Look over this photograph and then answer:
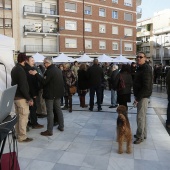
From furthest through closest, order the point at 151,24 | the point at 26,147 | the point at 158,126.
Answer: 1. the point at 151,24
2. the point at 158,126
3. the point at 26,147

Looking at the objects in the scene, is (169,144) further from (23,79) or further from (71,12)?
(71,12)

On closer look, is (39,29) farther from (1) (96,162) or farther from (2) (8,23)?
(1) (96,162)

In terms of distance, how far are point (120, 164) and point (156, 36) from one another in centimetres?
5714

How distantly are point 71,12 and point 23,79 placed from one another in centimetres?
3516

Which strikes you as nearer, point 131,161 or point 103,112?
point 131,161

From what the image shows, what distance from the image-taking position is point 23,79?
16.8ft

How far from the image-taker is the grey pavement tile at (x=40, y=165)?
409 centimetres

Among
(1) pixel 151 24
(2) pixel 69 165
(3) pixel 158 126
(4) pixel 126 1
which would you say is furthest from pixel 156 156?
(1) pixel 151 24

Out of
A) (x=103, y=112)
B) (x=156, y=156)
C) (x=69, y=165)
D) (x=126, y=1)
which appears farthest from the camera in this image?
(x=126, y=1)

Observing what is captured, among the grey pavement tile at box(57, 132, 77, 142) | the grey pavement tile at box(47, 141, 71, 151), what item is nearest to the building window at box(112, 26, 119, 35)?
the grey pavement tile at box(57, 132, 77, 142)

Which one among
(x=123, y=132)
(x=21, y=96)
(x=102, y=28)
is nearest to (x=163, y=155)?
(x=123, y=132)

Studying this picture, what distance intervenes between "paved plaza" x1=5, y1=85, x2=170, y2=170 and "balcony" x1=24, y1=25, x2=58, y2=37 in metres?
29.8

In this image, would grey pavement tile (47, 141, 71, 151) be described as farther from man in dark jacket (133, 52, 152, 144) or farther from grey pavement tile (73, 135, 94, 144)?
man in dark jacket (133, 52, 152, 144)

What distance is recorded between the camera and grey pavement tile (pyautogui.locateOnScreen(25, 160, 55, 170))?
4.09 meters
